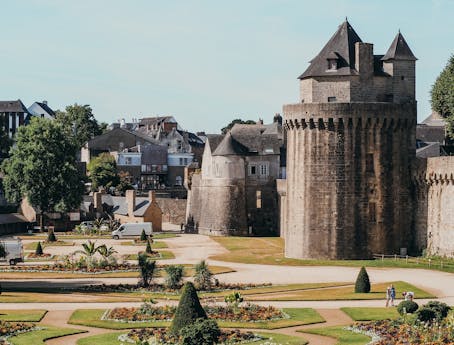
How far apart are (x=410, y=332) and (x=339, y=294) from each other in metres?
17.4

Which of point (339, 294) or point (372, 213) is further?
point (372, 213)

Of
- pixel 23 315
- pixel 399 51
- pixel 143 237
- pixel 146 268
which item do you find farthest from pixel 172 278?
pixel 143 237

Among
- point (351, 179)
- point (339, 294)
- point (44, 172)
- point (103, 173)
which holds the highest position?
point (103, 173)

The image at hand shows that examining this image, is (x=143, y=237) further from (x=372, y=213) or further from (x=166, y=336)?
(x=166, y=336)

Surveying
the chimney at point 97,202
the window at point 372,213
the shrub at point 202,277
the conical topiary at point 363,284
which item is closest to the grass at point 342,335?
the conical topiary at point 363,284

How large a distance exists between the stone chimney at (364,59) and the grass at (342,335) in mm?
41031

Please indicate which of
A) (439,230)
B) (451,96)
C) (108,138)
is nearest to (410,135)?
(439,230)

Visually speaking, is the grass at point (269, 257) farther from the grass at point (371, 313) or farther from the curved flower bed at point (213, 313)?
the curved flower bed at point (213, 313)

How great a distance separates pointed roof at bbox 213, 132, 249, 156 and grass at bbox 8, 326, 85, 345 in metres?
70.9

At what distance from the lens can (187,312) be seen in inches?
1861

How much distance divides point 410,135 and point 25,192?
185ft

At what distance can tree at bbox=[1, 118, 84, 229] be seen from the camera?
12938cm

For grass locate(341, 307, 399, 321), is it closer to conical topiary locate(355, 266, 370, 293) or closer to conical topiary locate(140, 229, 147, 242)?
conical topiary locate(355, 266, 370, 293)

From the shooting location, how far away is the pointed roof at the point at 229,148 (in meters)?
121
